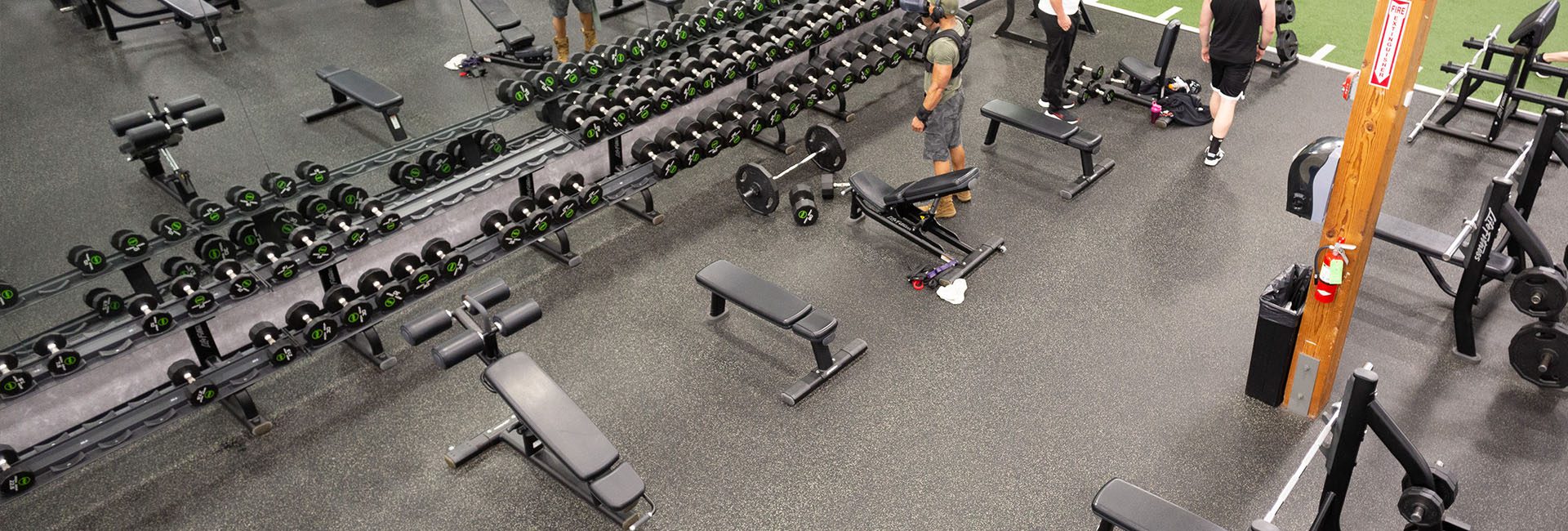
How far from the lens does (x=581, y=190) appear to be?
503cm

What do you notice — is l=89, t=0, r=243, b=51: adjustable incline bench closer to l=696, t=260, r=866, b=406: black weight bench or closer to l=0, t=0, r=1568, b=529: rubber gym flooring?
l=0, t=0, r=1568, b=529: rubber gym flooring

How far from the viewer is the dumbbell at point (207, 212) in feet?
13.7

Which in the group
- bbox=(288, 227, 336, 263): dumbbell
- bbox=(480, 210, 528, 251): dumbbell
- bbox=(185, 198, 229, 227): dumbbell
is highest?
bbox=(185, 198, 229, 227): dumbbell

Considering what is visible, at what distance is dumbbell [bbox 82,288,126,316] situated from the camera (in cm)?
396

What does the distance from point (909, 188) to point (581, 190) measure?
5.09 feet

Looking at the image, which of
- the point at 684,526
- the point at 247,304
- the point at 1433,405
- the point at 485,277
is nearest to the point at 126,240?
the point at 247,304

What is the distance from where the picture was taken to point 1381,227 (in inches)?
184

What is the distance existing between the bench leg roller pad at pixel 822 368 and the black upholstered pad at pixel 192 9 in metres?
2.96

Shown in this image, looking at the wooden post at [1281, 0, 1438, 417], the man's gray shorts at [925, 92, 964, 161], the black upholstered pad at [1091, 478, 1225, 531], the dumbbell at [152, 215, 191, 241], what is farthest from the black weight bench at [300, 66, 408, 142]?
the wooden post at [1281, 0, 1438, 417]

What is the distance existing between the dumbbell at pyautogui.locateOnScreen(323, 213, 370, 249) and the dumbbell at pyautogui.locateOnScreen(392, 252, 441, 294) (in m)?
0.16

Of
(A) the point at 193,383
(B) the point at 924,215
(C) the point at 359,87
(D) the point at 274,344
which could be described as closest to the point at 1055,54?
(B) the point at 924,215

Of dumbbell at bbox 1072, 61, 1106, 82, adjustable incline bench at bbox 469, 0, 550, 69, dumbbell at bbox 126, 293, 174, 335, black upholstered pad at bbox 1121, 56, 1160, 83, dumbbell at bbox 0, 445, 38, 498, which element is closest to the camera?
dumbbell at bbox 0, 445, 38, 498

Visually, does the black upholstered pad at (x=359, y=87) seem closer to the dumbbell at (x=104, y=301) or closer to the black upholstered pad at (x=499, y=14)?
the black upholstered pad at (x=499, y=14)

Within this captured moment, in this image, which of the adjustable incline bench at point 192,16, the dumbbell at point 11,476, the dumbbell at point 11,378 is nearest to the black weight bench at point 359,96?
the adjustable incline bench at point 192,16
